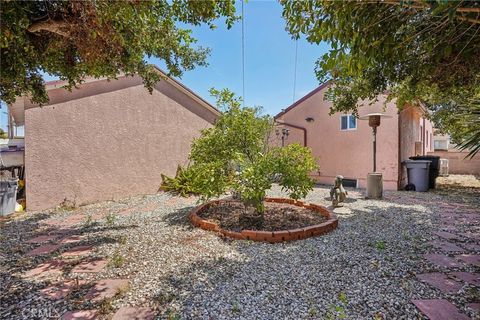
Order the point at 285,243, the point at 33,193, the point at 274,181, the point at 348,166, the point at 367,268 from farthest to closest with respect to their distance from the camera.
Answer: the point at 348,166
the point at 33,193
the point at 274,181
the point at 285,243
the point at 367,268

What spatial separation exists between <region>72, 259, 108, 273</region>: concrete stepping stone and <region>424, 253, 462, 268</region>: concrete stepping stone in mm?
5061

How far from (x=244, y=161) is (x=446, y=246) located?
402 cm

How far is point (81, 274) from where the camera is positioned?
3.58 m

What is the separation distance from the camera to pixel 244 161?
18.1 feet

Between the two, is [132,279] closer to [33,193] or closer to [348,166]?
[33,193]

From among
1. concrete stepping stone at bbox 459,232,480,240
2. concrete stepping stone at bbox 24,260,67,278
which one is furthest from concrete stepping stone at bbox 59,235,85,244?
concrete stepping stone at bbox 459,232,480,240

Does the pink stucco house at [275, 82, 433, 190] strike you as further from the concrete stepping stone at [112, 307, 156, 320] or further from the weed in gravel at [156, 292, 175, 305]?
the concrete stepping stone at [112, 307, 156, 320]

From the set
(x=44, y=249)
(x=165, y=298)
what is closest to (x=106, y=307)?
(x=165, y=298)

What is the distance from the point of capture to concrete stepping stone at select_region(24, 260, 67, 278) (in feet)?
11.8

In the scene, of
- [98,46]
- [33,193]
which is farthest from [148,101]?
[98,46]

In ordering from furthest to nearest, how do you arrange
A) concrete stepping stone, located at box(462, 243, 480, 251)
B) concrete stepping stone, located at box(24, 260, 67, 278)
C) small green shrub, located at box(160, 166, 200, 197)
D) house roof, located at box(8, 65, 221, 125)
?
small green shrub, located at box(160, 166, 200, 197), house roof, located at box(8, 65, 221, 125), concrete stepping stone, located at box(462, 243, 480, 251), concrete stepping stone, located at box(24, 260, 67, 278)

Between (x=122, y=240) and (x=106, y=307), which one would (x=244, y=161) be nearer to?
(x=122, y=240)

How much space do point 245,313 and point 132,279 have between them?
1.68m

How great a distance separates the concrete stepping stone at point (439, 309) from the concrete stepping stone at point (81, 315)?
11.4 feet
